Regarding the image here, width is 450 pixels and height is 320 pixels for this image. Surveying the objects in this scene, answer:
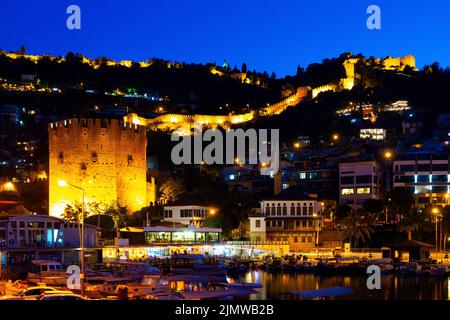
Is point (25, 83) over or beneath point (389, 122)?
over

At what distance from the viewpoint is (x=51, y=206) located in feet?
206

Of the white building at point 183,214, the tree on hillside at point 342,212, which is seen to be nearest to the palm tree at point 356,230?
the tree on hillside at point 342,212

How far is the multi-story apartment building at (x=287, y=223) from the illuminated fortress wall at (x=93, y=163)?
11.5 m

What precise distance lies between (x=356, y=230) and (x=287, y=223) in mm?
6238

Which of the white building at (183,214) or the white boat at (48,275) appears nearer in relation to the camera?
the white boat at (48,275)

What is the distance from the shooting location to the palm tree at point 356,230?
202 ft

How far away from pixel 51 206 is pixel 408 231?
101ft

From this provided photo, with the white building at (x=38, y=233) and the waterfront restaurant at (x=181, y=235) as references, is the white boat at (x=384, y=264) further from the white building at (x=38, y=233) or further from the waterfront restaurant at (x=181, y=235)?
the white building at (x=38, y=233)

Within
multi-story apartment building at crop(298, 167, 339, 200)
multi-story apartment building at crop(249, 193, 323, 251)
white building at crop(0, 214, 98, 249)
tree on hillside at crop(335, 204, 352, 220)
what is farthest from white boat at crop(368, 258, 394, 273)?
multi-story apartment building at crop(298, 167, 339, 200)

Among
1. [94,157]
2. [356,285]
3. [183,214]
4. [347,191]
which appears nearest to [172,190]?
[183,214]

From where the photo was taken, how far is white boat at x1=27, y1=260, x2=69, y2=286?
114 ft

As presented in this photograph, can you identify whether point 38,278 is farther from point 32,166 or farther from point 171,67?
point 171,67

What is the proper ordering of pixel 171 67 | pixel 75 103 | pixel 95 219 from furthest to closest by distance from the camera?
pixel 171 67 < pixel 75 103 < pixel 95 219
